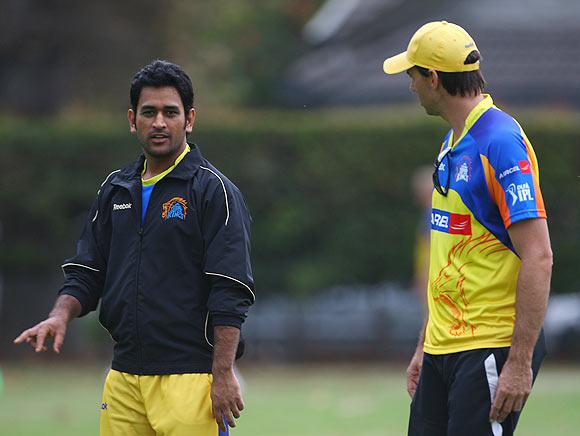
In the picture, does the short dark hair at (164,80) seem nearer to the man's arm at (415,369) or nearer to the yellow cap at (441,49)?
the yellow cap at (441,49)

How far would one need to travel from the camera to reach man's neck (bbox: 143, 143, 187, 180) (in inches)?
212

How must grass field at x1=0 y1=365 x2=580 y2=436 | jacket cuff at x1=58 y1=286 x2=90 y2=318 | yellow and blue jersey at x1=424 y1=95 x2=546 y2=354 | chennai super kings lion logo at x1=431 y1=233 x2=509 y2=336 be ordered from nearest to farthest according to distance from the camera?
yellow and blue jersey at x1=424 y1=95 x2=546 y2=354, chennai super kings lion logo at x1=431 y1=233 x2=509 y2=336, jacket cuff at x1=58 y1=286 x2=90 y2=318, grass field at x1=0 y1=365 x2=580 y2=436

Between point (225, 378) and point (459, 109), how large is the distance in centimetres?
150

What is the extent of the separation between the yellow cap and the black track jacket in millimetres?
983

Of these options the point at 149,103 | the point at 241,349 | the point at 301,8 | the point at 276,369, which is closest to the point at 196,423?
the point at 241,349

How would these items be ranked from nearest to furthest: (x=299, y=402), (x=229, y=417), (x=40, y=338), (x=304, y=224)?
(x=229, y=417), (x=40, y=338), (x=299, y=402), (x=304, y=224)

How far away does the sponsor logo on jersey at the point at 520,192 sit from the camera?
4836 mm

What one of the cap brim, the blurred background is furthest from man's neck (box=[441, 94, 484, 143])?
the blurred background

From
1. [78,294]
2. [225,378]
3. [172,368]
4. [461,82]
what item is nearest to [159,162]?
[78,294]

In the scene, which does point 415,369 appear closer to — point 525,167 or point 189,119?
point 525,167

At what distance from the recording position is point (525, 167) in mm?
4875

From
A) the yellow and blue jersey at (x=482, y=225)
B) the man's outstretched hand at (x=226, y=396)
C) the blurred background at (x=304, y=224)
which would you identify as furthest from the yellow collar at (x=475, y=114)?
the blurred background at (x=304, y=224)

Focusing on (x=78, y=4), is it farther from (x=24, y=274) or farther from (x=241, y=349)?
(x=241, y=349)

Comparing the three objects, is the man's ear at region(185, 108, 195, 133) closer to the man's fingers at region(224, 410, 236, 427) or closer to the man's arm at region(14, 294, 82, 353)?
the man's arm at region(14, 294, 82, 353)
